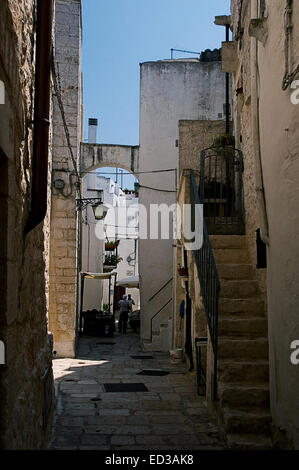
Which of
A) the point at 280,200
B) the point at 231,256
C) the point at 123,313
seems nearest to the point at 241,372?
the point at 280,200

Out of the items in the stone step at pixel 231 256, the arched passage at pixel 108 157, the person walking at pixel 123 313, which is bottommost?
the person walking at pixel 123 313

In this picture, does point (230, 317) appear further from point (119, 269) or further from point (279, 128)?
point (119, 269)

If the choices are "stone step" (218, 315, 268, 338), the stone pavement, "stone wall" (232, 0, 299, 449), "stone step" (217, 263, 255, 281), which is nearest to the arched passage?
the stone pavement

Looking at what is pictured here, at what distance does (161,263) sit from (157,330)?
2.09 metres

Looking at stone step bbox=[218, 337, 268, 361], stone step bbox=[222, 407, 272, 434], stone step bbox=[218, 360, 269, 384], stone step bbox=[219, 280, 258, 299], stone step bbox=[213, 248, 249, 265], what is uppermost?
stone step bbox=[213, 248, 249, 265]

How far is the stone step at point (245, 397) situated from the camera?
4.63 m

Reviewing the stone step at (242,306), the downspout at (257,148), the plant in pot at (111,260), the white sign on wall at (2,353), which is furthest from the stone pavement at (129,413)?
the plant in pot at (111,260)

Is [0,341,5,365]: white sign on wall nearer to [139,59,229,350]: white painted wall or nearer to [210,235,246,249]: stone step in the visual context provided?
[210,235,246,249]: stone step

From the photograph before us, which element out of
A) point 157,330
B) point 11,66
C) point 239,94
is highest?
point 239,94

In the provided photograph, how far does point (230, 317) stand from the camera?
5.86m

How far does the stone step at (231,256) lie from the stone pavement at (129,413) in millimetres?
1917

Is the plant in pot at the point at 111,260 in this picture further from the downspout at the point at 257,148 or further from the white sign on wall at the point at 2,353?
the white sign on wall at the point at 2,353

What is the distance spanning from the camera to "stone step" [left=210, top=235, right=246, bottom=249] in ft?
24.2

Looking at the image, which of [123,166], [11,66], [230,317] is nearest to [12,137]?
→ [11,66]
